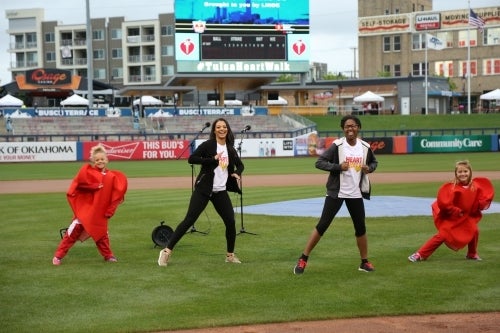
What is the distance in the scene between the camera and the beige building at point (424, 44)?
79188mm

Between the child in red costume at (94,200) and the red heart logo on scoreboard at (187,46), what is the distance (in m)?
43.0

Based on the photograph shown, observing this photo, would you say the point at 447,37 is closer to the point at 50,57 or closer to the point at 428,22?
the point at 428,22

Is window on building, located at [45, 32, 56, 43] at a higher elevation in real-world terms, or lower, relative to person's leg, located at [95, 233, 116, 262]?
higher

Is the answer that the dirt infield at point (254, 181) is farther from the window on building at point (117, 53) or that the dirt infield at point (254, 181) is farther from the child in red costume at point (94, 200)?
the window on building at point (117, 53)

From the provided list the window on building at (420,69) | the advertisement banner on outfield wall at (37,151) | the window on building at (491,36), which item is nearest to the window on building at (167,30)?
the window on building at (420,69)

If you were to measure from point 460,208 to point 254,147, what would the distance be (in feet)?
118

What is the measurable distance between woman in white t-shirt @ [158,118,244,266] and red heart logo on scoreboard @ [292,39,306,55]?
44944 millimetres

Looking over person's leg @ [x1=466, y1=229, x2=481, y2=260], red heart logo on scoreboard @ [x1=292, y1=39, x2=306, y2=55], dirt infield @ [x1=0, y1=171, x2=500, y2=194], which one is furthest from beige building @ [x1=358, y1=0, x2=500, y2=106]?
person's leg @ [x1=466, y1=229, x2=481, y2=260]

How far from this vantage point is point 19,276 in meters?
9.74

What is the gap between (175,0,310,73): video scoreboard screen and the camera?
52156 mm

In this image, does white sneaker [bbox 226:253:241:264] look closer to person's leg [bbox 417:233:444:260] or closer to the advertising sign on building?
person's leg [bbox 417:233:444:260]

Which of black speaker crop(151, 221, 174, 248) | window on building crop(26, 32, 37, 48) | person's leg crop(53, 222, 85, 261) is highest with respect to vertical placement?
window on building crop(26, 32, 37, 48)

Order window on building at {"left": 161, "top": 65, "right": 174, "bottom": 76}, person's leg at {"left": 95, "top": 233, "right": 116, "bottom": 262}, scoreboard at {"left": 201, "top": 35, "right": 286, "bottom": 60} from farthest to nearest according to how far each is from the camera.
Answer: window on building at {"left": 161, "top": 65, "right": 174, "bottom": 76} → scoreboard at {"left": 201, "top": 35, "right": 286, "bottom": 60} → person's leg at {"left": 95, "top": 233, "right": 116, "bottom": 262}

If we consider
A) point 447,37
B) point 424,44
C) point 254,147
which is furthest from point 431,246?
point 424,44
